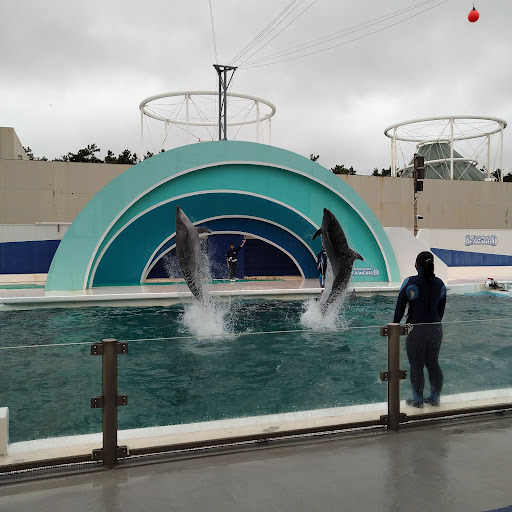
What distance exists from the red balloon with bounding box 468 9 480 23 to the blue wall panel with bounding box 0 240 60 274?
15936 millimetres

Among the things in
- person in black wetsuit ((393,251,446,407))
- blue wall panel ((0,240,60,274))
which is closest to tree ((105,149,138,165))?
blue wall panel ((0,240,60,274))

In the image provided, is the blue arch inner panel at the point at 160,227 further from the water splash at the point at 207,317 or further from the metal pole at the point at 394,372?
the metal pole at the point at 394,372

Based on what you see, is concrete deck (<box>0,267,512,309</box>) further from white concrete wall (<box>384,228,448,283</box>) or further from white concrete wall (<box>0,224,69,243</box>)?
white concrete wall (<box>0,224,69,243</box>)

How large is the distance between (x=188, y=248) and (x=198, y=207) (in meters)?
8.52

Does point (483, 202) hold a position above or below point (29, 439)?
above

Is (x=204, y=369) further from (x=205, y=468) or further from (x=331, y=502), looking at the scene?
(x=331, y=502)

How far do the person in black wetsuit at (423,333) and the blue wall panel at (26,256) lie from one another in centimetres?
1733

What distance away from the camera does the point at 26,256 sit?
1938 cm

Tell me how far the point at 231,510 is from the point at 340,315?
9.50 m

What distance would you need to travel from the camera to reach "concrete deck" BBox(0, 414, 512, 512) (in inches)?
111

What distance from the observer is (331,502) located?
9.36ft

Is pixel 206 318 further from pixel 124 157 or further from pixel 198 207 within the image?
pixel 124 157

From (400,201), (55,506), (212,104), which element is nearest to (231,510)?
(55,506)

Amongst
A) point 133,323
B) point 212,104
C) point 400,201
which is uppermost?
point 212,104
